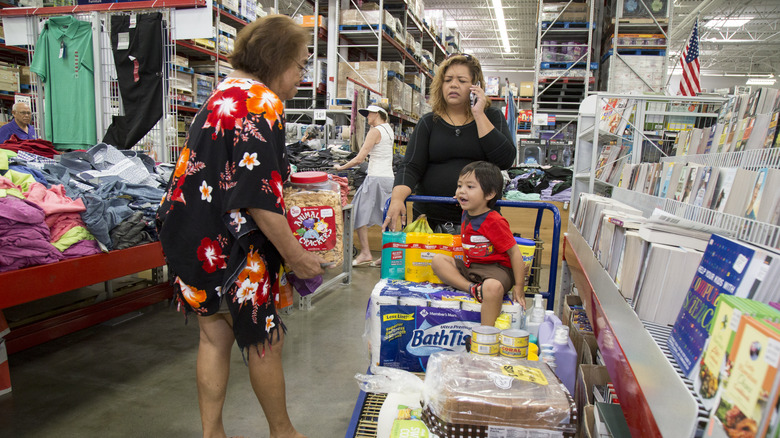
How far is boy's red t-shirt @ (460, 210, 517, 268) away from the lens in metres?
2.15

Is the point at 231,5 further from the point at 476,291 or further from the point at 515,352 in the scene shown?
the point at 515,352

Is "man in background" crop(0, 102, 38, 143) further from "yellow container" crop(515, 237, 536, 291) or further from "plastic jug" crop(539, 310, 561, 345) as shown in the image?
"plastic jug" crop(539, 310, 561, 345)

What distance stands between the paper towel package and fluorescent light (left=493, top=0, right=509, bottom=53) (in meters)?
14.5

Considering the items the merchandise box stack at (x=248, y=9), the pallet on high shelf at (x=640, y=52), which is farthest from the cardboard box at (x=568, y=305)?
the pallet on high shelf at (x=640, y=52)

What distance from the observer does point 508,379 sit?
1.35 metres

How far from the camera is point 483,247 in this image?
7.18ft

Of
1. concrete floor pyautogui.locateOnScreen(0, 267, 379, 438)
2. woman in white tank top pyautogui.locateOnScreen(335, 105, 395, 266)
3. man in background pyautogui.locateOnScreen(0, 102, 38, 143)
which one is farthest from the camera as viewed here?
woman in white tank top pyautogui.locateOnScreen(335, 105, 395, 266)

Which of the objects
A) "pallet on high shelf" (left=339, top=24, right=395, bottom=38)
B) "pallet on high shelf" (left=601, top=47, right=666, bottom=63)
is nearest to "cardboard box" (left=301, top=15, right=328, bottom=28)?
"pallet on high shelf" (left=339, top=24, right=395, bottom=38)

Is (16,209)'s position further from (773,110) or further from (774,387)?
(773,110)

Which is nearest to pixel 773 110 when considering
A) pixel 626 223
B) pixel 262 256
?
pixel 626 223

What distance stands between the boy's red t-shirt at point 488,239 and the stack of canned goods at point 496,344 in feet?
1.82

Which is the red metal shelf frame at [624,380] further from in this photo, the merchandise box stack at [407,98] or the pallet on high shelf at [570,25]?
the pallet on high shelf at [570,25]

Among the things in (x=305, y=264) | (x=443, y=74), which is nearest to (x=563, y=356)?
(x=305, y=264)

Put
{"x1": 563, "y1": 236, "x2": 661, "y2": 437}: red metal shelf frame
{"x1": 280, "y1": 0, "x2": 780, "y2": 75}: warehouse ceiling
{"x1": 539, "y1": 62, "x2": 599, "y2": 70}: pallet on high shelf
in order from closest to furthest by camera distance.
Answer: {"x1": 563, "y1": 236, "x2": 661, "y2": 437}: red metal shelf frame, {"x1": 539, "y1": 62, "x2": 599, "y2": 70}: pallet on high shelf, {"x1": 280, "y1": 0, "x2": 780, "y2": 75}: warehouse ceiling
